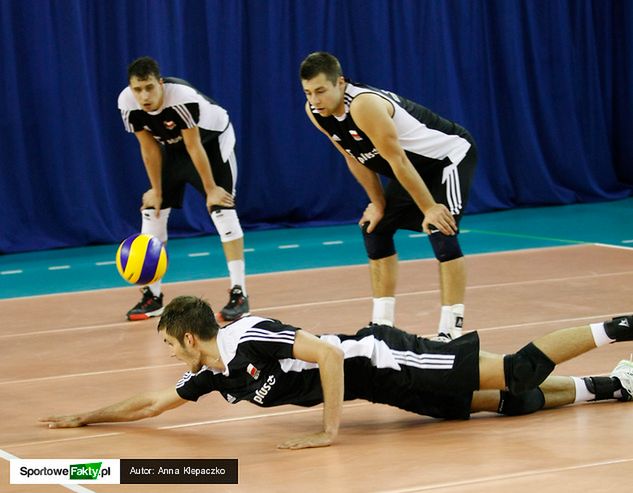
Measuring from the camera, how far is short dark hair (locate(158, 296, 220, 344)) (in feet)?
17.0

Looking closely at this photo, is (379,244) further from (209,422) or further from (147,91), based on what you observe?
(147,91)

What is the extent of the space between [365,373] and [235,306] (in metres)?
3.65

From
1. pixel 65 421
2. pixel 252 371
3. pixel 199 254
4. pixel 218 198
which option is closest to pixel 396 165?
pixel 252 371

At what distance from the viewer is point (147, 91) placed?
8672 mm

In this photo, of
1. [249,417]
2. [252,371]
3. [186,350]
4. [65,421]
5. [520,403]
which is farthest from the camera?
[249,417]

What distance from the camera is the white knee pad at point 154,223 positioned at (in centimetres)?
941

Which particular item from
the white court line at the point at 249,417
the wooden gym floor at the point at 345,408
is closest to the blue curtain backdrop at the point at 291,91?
the wooden gym floor at the point at 345,408

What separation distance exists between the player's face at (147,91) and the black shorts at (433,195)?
2.10 m

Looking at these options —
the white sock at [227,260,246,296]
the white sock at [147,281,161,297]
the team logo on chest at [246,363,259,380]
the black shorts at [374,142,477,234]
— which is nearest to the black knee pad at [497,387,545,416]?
the team logo on chest at [246,363,259,380]

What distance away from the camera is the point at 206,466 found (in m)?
5.09

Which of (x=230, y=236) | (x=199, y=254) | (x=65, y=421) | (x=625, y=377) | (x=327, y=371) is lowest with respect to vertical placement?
(x=199, y=254)

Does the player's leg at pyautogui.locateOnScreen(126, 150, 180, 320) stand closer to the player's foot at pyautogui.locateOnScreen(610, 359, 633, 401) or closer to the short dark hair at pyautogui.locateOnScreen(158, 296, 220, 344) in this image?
the short dark hair at pyautogui.locateOnScreen(158, 296, 220, 344)

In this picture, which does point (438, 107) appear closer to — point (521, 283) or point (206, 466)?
point (521, 283)
